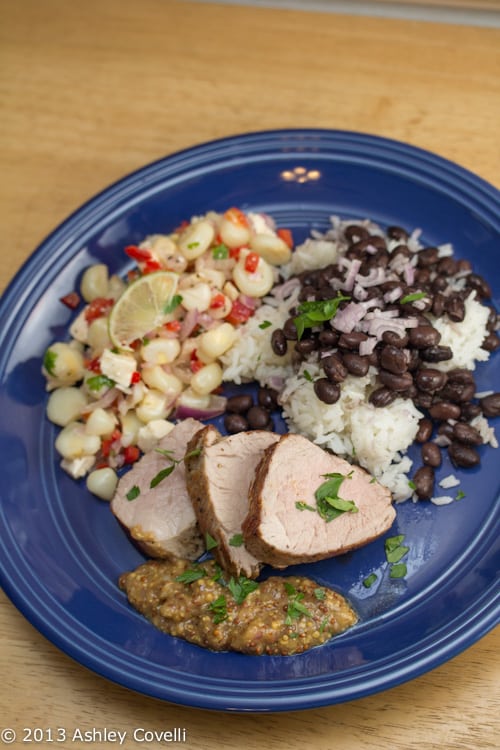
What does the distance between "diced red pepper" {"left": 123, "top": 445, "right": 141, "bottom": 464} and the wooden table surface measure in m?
1.43

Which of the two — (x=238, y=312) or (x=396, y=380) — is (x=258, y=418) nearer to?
(x=238, y=312)

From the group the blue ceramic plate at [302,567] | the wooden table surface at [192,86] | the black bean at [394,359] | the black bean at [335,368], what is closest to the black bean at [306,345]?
the black bean at [335,368]

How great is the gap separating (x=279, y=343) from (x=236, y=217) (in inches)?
32.2

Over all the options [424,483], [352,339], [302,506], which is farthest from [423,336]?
[302,506]

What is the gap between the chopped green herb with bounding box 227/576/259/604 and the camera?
3.48m

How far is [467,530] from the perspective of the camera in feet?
12.1

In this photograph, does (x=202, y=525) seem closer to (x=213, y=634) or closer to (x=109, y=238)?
(x=213, y=634)

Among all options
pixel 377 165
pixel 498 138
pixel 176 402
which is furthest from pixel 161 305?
pixel 498 138

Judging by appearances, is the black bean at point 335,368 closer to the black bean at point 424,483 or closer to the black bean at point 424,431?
the black bean at point 424,431

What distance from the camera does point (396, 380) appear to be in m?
3.78

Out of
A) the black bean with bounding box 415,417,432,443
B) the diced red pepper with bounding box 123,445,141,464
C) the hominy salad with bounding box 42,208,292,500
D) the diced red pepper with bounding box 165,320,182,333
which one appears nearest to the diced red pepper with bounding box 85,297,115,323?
the hominy salad with bounding box 42,208,292,500

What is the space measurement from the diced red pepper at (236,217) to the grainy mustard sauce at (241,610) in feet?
6.05

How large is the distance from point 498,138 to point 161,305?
8.10ft

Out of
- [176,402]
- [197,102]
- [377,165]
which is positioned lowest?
[176,402]
